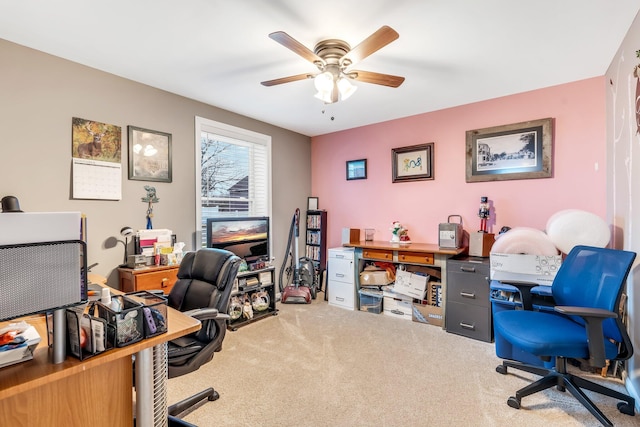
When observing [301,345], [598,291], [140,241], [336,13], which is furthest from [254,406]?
[336,13]

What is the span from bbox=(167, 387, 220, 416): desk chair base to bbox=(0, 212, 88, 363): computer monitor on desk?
3.53ft

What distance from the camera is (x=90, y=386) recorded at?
1.13 metres

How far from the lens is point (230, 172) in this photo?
393 centimetres

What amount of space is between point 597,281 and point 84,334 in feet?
9.14

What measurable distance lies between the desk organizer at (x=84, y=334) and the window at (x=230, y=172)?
8.11 feet

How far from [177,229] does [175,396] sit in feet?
5.57

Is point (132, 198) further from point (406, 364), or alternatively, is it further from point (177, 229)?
point (406, 364)

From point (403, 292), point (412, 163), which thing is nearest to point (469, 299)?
point (403, 292)

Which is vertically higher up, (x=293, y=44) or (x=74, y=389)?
(x=293, y=44)

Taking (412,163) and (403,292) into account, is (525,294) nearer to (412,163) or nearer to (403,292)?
(403,292)

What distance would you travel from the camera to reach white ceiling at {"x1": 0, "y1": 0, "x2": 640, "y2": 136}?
1852mm

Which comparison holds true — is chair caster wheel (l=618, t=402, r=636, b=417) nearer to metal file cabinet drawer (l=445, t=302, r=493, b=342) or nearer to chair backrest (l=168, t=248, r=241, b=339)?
metal file cabinet drawer (l=445, t=302, r=493, b=342)

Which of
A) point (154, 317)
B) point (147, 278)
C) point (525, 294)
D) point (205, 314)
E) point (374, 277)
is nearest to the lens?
point (154, 317)

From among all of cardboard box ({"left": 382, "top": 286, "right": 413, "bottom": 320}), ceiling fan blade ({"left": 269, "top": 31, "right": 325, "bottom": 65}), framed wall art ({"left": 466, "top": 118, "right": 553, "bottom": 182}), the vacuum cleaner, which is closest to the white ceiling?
ceiling fan blade ({"left": 269, "top": 31, "right": 325, "bottom": 65})
